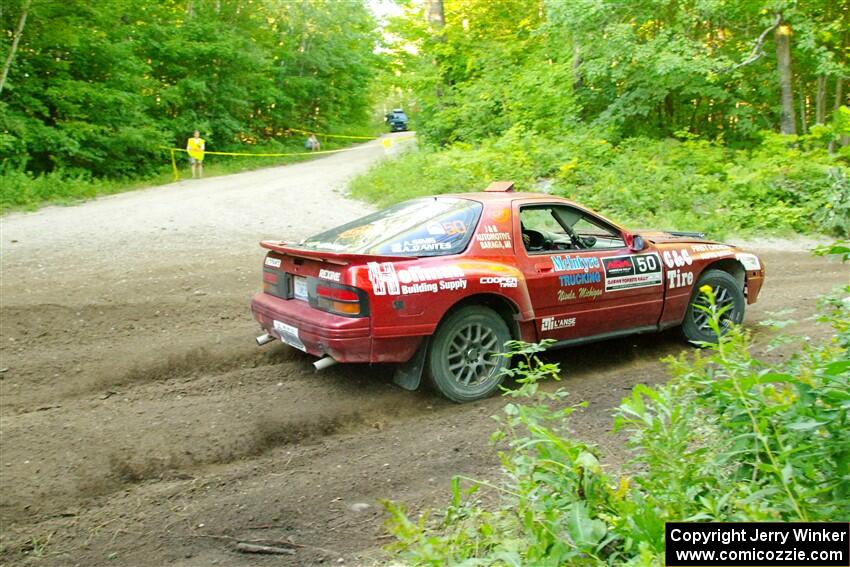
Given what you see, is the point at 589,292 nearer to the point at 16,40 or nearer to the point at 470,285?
A: the point at 470,285

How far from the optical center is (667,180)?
1495 cm

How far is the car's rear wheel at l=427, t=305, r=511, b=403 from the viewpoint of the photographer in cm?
525

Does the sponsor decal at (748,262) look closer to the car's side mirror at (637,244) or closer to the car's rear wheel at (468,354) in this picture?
the car's side mirror at (637,244)

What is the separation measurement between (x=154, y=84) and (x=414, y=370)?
22.4 meters

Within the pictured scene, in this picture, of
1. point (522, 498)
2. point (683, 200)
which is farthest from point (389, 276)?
point (683, 200)

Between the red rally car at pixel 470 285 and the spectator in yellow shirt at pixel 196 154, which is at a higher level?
the spectator in yellow shirt at pixel 196 154

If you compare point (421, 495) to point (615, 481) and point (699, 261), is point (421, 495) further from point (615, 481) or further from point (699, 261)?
point (699, 261)

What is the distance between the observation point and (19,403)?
539 cm


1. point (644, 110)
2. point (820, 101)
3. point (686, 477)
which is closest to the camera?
point (686, 477)

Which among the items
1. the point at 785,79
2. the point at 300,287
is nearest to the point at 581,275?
the point at 300,287

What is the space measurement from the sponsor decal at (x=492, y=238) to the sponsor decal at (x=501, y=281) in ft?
0.97

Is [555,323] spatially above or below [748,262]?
below

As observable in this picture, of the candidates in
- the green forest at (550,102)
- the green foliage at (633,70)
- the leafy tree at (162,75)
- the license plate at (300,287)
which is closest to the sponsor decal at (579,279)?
the license plate at (300,287)

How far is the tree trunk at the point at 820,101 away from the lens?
1889 centimetres
